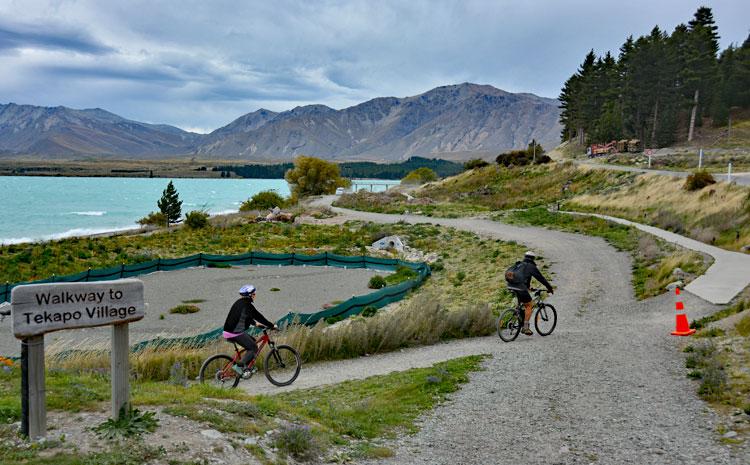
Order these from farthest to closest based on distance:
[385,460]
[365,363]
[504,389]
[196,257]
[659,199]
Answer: [659,199] < [196,257] < [365,363] < [504,389] < [385,460]

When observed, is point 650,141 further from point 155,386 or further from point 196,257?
point 155,386

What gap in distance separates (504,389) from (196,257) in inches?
1046

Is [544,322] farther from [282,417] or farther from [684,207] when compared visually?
[684,207]

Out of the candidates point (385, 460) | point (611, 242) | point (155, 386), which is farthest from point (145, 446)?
point (611, 242)

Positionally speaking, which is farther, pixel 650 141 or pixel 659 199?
pixel 650 141

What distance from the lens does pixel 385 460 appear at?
6.38m

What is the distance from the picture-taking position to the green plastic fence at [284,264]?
14.3 meters

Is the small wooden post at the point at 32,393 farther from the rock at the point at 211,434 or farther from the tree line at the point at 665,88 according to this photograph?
the tree line at the point at 665,88

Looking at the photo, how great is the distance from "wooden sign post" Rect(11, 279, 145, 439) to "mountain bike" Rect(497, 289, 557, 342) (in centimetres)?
944

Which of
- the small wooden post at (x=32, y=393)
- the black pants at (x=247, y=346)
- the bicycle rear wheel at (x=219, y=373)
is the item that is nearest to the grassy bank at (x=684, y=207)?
the black pants at (x=247, y=346)

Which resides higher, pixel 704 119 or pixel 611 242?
pixel 704 119

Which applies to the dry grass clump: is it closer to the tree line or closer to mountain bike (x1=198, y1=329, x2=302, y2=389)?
mountain bike (x1=198, y1=329, x2=302, y2=389)

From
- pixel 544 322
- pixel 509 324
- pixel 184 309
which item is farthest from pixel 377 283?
pixel 509 324

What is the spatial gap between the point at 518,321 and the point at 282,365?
569 cm
